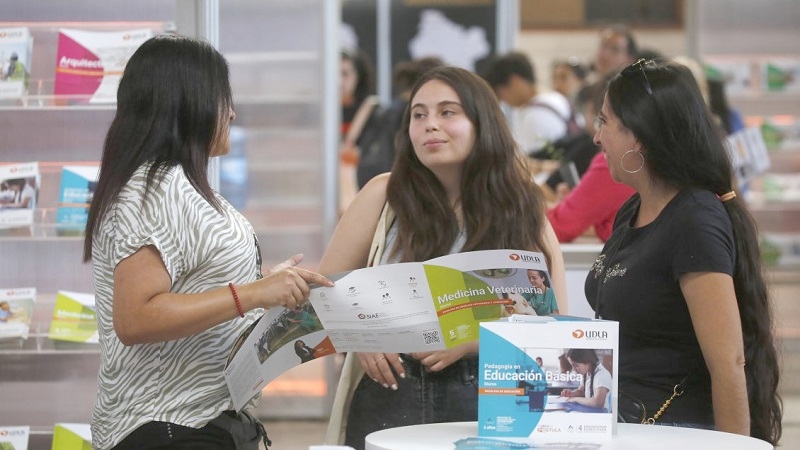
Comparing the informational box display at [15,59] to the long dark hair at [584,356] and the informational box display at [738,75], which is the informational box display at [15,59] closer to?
the long dark hair at [584,356]

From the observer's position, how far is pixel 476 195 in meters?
3.14

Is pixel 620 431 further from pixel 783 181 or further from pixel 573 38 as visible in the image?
pixel 573 38

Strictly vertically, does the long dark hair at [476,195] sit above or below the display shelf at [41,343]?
above

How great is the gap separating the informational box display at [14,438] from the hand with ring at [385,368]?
4.40 ft

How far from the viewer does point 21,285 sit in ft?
12.6

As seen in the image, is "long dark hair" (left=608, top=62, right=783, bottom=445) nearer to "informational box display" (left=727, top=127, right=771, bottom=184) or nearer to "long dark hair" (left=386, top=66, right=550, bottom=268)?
"long dark hair" (left=386, top=66, right=550, bottom=268)

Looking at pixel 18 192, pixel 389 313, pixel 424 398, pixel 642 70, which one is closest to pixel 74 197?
pixel 18 192

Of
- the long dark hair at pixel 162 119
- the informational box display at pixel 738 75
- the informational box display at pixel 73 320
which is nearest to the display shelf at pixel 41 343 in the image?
the informational box display at pixel 73 320

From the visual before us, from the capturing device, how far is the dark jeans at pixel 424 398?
9.82 ft

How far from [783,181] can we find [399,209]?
4830 millimetres

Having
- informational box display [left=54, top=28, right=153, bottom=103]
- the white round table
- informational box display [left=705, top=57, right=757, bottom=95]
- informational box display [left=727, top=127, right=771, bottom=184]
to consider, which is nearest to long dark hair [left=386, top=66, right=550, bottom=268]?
the white round table

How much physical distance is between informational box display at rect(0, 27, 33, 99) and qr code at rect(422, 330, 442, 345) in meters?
1.85

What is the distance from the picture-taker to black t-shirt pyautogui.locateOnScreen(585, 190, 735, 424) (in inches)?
103

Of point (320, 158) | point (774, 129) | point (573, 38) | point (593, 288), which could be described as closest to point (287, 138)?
point (320, 158)
